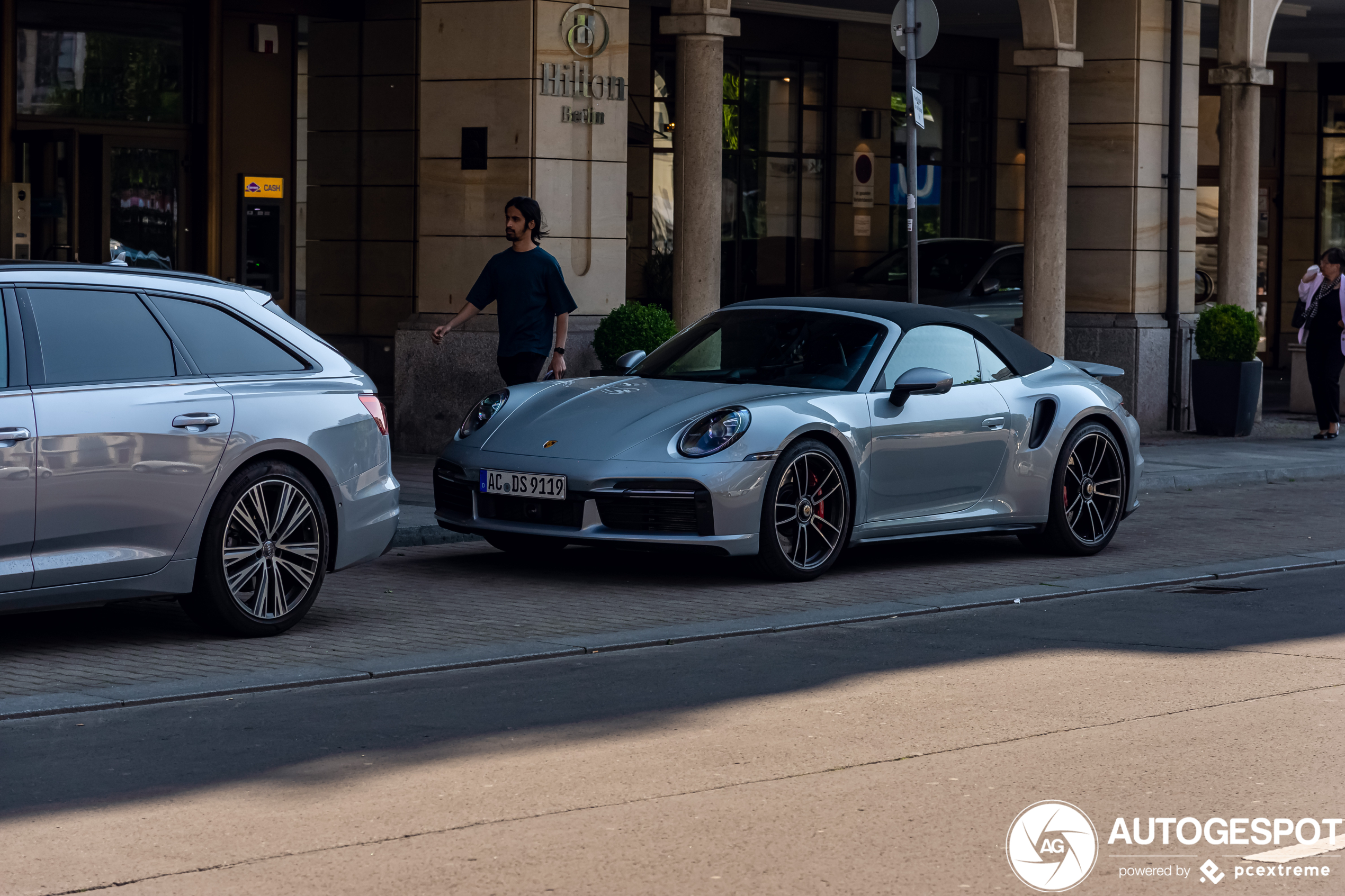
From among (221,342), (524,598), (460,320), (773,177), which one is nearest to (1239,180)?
(773,177)

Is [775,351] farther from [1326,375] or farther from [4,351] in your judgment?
[1326,375]

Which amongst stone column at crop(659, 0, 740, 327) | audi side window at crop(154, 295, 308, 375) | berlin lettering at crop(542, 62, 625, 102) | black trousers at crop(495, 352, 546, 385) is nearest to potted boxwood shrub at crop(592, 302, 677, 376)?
stone column at crop(659, 0, 740, 327)

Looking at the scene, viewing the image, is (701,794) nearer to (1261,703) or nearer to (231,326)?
(1261,703)

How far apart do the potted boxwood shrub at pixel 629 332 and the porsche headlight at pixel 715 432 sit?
18.1 ft

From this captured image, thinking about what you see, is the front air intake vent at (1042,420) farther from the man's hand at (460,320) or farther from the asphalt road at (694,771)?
the man's hand at (460,320)

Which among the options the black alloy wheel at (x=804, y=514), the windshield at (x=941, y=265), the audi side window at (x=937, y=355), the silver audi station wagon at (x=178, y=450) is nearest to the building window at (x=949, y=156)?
the windshield at (x=941, y=265)

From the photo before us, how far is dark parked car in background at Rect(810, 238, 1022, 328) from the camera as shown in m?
21.8

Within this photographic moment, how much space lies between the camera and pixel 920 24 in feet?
46.3

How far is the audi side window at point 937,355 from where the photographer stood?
10.0 m

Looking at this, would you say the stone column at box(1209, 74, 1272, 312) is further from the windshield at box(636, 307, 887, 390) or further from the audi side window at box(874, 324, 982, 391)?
the windshield at box(636, 307, 887, 390)

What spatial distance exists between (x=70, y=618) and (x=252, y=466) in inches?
48.4

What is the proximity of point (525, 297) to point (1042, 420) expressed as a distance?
333 cm

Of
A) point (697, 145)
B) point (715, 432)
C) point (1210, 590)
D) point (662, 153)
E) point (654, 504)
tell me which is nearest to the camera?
point (654, 504)

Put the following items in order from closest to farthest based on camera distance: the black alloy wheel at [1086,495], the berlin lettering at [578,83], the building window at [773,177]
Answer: the black alloy wheel at [1086,495]
the berlin lettering at [578,83]
the building window at [773,177]
